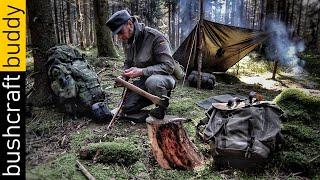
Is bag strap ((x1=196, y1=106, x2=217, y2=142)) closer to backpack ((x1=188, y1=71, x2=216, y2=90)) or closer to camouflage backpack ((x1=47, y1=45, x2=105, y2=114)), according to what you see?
camouflage backpack ((x1=47, y1=45, x2=105, y2=114))

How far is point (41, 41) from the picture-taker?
4.29m

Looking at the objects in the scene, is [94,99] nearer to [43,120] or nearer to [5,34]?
[43,120]

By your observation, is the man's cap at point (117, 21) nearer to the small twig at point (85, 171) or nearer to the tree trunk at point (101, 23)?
the small twig at point (85, 171)

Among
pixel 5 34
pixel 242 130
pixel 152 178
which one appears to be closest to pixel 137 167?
pixel 152 178

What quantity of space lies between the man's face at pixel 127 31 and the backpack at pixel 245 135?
4.60 feet

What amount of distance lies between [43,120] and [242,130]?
8.28 feet

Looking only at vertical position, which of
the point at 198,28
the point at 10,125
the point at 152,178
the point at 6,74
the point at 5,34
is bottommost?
the point at 152,178

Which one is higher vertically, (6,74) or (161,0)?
(161,0)

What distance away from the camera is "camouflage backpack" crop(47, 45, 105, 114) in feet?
13.1

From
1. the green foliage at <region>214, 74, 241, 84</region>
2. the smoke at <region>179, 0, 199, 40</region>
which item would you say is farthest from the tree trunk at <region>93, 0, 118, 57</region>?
the smoke at <region>179, 0, 199, 40</region>

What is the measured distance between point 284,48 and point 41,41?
1022 cm

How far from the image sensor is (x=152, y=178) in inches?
110

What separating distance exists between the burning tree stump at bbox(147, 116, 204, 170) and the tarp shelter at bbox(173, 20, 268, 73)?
446 cm

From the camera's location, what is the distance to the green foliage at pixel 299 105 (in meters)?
3.49
